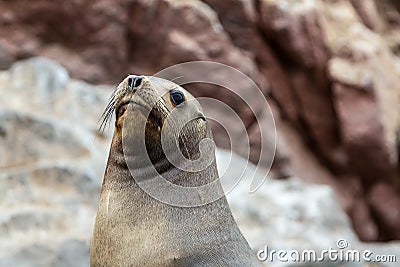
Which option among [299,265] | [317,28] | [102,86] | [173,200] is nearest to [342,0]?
[317,28]

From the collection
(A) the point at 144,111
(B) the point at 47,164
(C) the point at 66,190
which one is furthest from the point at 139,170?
(B) the point at 47,164

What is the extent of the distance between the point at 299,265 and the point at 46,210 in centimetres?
152

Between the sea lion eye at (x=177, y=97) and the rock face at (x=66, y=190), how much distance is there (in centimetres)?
155

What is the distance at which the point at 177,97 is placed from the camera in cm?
231

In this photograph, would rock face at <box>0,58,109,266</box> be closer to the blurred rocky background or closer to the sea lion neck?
the blurred rocky background

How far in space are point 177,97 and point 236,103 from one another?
3.50 meters

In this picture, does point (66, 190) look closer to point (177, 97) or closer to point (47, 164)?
point (47, 164)

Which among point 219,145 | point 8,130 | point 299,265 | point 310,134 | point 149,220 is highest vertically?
point 149,220

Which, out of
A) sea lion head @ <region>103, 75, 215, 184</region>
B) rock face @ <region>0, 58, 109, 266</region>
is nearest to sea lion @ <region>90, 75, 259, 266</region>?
sea lion head @ <region>103, 75, 215, 184</region>

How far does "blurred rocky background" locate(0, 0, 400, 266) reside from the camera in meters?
3.93

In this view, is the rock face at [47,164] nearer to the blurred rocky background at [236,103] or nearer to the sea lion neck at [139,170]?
the blurred rocky background at [236,103]

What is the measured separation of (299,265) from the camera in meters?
3.84

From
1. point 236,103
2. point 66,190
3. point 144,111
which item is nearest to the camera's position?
point 144,111

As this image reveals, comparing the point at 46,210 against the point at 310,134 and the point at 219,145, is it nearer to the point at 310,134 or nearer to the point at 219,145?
the point at 219,145
